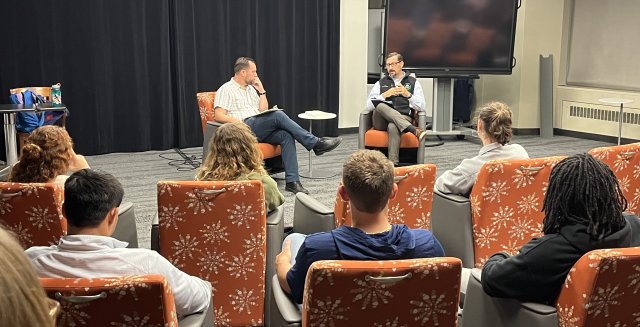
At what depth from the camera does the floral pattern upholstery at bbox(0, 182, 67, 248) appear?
2.86 m

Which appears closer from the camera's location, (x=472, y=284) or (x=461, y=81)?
(x=472, y=284)

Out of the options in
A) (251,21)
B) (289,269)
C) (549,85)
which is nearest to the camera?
(289,269)

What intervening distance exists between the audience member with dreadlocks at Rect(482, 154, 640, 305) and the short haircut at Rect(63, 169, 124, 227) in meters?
1.24

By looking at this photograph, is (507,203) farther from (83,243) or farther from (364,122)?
(364,122)

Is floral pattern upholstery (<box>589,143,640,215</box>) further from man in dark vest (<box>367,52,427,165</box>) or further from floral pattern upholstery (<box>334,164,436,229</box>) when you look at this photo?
man in dark vest (<box>367,52,427,165</box>)

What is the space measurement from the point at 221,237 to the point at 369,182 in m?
0.93

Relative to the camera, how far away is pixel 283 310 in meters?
2.24

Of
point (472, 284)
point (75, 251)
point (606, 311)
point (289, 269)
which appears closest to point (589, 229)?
point (606, 311)

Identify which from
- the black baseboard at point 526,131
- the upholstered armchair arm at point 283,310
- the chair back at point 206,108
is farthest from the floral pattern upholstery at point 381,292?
the black baseboard at point 526,131

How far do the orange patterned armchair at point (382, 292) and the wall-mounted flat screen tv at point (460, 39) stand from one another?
6.63 meters

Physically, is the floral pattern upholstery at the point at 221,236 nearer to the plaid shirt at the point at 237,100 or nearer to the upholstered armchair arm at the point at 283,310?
the upholstered armchair arm at the point at 283,310

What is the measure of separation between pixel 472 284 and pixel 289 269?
0.63m

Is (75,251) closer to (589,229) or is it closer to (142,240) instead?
(589,229)

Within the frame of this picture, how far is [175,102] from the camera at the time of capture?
26.7 feet
